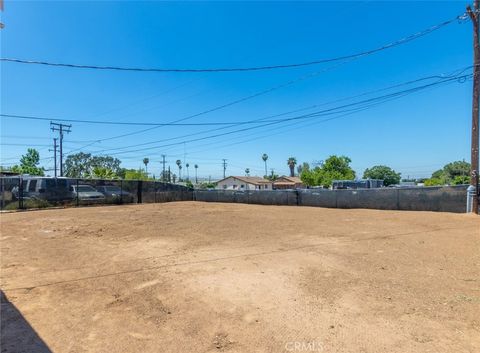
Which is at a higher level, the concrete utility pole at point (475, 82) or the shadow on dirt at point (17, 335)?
the concrete utility pole at point (475, 82)

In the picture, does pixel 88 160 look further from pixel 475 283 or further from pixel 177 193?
pixel 475 283

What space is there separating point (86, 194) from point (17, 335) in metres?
17.6

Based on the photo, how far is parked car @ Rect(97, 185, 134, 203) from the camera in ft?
65.8

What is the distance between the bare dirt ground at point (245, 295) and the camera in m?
2.89

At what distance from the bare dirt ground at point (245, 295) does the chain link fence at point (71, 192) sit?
10.5 metres

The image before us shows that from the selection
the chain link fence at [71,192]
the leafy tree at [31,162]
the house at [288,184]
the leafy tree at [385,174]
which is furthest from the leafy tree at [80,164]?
the leafy tree at [385,174]

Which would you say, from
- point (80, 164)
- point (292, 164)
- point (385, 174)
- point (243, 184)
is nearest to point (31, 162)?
point (80, 164)

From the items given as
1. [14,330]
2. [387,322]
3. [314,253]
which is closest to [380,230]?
[314,253]

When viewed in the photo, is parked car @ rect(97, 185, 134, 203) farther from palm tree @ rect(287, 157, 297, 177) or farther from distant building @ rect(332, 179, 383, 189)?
palm tree @ rect(287, 157, 297, 177)

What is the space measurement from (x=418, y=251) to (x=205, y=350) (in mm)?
5204

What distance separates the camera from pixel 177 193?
83.9 feet

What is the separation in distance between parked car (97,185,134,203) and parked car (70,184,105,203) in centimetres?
38

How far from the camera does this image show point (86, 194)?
1902 centimetres

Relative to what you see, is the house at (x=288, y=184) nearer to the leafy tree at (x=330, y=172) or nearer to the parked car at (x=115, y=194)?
the leafy tree at (x=330, y=172)
